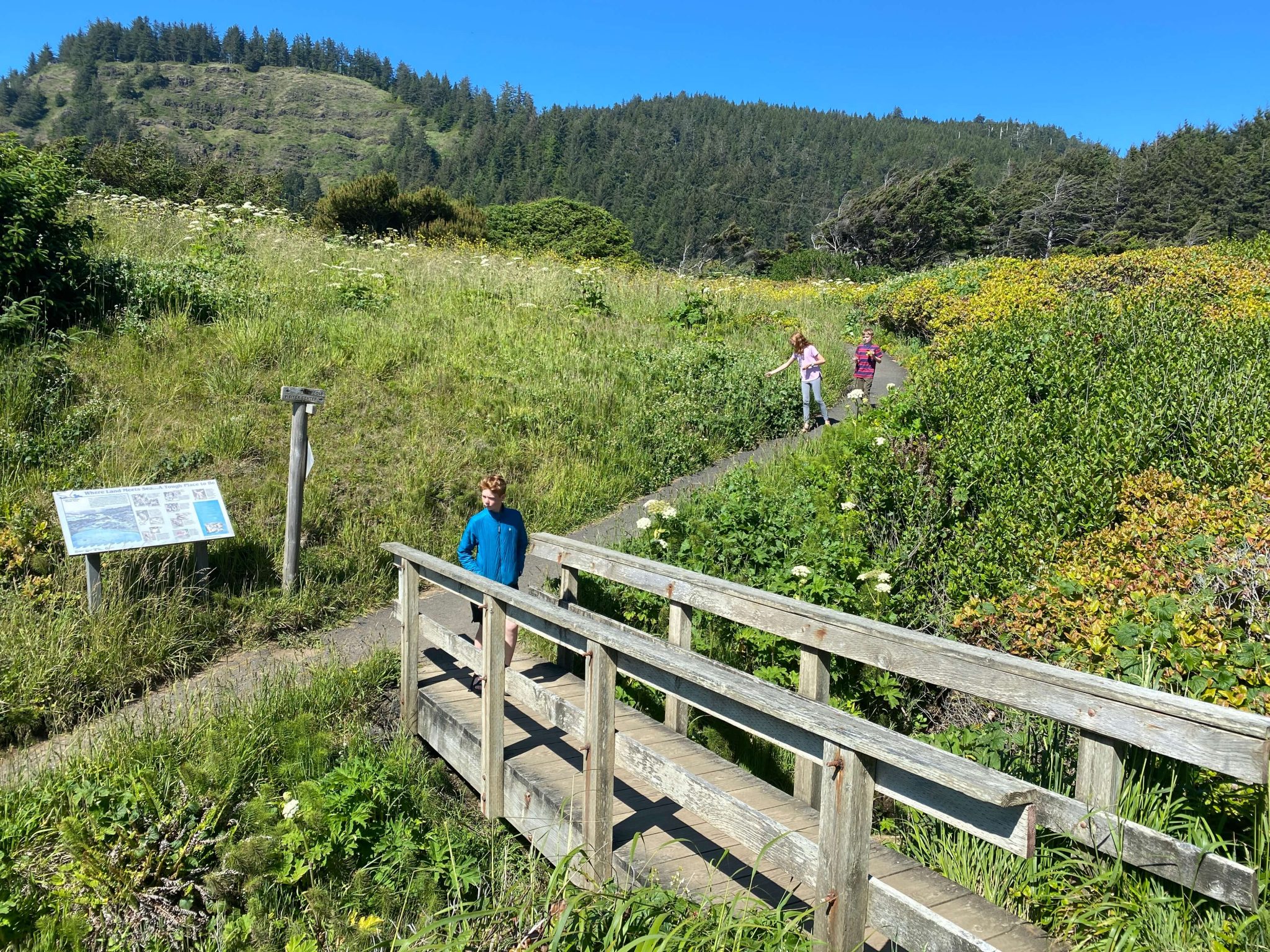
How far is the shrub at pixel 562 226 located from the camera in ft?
145

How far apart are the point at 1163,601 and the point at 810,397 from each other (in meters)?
7.81

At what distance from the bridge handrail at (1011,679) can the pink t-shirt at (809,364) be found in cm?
685

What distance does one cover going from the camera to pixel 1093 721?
3.17 m

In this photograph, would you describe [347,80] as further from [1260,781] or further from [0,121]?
[1260,781]

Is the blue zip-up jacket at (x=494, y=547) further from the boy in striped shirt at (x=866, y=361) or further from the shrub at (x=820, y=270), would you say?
the shrub at (x=820, y=270)

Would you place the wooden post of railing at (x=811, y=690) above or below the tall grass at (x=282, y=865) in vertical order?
above

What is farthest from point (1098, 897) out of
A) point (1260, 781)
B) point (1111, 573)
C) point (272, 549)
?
point (272, 549)

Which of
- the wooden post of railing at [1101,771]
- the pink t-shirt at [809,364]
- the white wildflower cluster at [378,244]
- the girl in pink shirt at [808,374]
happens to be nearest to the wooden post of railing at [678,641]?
the wooden post of railing at [1101,771]

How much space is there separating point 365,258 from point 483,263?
205 centimetres

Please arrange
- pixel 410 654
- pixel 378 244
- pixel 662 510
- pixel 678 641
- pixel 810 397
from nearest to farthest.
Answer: pixel 678 641
pixel 410 654
pixel 662 510
pixel 810 397
pixel 378 244

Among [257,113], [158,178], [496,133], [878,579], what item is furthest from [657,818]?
[257,113]

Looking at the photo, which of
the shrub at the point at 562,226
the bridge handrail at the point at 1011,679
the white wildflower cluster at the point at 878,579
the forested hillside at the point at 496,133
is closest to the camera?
the bridge handrail at the point at 1011,679

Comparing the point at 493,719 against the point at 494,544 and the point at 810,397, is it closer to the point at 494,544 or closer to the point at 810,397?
the point at 494,544

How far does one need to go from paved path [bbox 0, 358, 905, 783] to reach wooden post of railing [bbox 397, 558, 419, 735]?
0.96 meters
